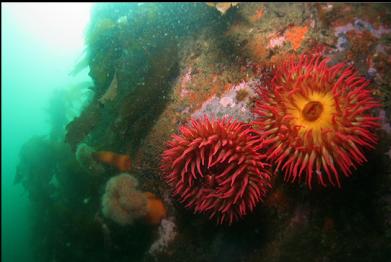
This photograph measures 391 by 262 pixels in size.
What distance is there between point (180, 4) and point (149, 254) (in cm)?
454

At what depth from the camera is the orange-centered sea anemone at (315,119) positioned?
2.81 m

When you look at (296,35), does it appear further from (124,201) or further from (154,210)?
(124,201)

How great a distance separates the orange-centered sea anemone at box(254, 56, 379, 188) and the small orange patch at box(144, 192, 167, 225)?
2.01 m

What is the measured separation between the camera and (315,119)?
9.89ft

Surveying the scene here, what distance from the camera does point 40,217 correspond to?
8.69m

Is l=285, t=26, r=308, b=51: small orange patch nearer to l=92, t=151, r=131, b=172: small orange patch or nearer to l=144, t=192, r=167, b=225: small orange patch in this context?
l=144, t=192, r=167, b=225: small orange patch

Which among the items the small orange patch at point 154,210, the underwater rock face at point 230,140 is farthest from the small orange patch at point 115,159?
the small orange patch at point 154,210

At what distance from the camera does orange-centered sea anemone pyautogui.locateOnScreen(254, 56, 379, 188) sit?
9.21 ft

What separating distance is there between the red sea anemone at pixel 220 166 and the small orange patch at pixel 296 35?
1.68 m

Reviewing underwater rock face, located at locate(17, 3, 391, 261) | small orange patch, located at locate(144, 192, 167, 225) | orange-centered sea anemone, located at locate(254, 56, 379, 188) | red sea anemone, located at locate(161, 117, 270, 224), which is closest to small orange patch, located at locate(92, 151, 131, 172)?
underwater rock face, located at locate(17, 3, 391, 261)

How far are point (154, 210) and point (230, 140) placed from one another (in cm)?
188

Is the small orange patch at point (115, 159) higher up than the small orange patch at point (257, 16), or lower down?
lower down

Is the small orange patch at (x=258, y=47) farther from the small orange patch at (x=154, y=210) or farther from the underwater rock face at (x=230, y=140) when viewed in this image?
the small orange patch at (x=154, y=210)

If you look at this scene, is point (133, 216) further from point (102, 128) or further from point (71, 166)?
point (71, 166)
